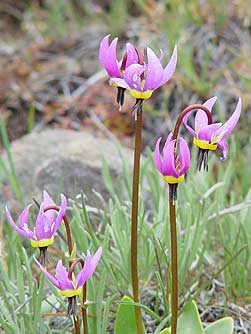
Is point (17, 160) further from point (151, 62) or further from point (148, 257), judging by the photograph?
point (151, 62)

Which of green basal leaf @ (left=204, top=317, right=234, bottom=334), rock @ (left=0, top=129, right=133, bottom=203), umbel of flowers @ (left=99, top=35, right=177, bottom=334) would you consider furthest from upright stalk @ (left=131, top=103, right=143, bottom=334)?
rock @ (left=0, top=129, right=133, bottom=203)

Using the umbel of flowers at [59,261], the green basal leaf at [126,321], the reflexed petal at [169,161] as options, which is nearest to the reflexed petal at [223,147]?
the reflexed petal at [169,161]

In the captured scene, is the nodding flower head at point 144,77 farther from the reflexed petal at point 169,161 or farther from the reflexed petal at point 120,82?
the reflexed petal at point 169,161

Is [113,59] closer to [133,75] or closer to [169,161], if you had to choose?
[133,75]

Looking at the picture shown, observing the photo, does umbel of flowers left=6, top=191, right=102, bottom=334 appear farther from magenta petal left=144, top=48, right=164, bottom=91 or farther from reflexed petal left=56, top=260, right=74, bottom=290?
magenta petal left=144, top=48, right=164, bottom=91

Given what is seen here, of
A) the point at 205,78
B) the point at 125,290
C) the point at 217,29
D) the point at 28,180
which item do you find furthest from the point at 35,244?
the point at 217,29

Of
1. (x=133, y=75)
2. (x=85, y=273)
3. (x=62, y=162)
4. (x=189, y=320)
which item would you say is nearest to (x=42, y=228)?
(x=85, y=273)
